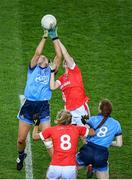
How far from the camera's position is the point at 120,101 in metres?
18.6

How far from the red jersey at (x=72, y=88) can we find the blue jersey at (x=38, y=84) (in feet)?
1.31

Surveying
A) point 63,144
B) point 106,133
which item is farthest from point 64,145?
point 106,133

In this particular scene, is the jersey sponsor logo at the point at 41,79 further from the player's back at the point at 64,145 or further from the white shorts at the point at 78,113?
the player's back at the point at 64,145

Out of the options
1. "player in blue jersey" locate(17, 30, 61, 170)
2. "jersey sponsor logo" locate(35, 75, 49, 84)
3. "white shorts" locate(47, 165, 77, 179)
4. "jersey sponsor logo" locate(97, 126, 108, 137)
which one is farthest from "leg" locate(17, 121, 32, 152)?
"white shorts" locate(47, 165, 77, 179)

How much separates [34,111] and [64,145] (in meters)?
2.25

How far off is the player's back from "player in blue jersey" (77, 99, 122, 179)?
27.7 inches

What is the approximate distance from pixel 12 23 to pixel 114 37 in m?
2.83

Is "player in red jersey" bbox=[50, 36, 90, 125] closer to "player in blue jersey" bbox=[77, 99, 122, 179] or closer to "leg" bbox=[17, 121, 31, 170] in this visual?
"leg" bbox=[17, 121, 31, 170]

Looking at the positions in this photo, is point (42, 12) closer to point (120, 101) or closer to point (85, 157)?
point (120, 101)

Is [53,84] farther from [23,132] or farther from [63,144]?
[63,144]

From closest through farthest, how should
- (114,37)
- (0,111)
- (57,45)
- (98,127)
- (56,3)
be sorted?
1. (98,127)
2. (57,45)
3. (0,111)
4. (114,37)
5. (56,3)

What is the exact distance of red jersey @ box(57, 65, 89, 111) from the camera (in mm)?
15578

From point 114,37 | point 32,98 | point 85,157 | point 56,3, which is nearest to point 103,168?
point 85,157

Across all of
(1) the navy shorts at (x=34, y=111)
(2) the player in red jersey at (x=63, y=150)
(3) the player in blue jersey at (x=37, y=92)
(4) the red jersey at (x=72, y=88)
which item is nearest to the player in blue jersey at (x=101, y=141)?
(2) the player in red jersey at (x=63, y=150)
